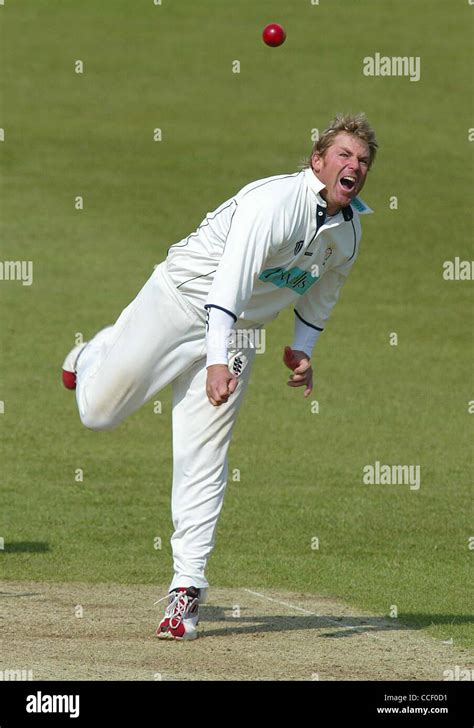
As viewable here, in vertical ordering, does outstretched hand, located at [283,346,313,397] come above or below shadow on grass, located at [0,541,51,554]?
above

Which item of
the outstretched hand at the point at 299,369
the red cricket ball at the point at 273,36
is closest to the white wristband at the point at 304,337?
the outstretched hand at the point at 299,369

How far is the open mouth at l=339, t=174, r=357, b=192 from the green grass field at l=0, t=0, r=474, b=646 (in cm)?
277

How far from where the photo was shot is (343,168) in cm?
791

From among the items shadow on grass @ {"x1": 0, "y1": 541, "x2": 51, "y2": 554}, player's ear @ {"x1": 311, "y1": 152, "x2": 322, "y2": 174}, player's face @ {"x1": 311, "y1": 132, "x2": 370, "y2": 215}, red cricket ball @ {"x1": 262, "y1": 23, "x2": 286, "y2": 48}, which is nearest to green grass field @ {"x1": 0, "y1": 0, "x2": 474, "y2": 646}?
shadow on grass @ {"x1": 0, "y1": 541, "x2": 51, "y2": 554}

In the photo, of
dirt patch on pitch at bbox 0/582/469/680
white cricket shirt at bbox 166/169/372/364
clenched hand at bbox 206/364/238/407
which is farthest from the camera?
white cricket shirt at bbox 166/169/372/364

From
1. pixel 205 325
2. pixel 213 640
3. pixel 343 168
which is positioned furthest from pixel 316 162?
pixel 213 640

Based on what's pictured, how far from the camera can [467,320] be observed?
21.3 meters

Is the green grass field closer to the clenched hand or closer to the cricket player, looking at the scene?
the cricket player

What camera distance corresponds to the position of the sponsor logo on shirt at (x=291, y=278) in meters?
8.04

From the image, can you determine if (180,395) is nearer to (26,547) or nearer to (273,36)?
(273,36)

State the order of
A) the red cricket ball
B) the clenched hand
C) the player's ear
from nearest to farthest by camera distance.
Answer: the clenched hand
the player's ear
the red cricket ball

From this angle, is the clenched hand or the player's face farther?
the player's face

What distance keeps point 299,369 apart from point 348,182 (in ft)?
4.02

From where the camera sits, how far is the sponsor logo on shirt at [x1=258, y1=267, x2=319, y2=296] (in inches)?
316
